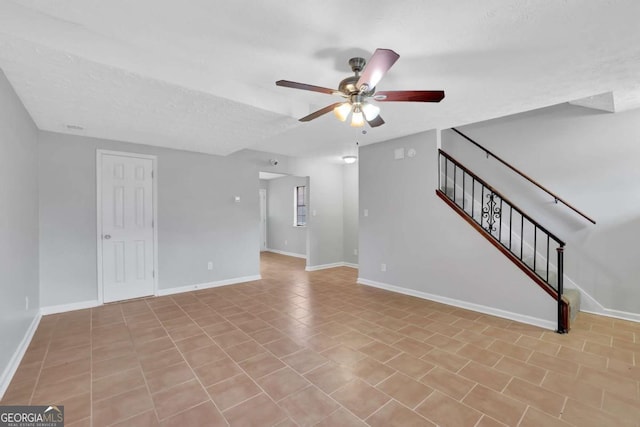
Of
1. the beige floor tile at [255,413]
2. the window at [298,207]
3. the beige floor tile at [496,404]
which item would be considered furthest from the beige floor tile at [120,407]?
the window at [298,207]

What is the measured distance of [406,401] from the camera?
192 cm

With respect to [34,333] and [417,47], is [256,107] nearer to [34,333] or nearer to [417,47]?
[417,47]

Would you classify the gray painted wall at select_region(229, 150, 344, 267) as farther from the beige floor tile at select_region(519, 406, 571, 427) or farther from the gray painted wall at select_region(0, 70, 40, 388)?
the beige floor tile at select_region(519, 406, 571, 427)

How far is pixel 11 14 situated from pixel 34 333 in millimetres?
2978

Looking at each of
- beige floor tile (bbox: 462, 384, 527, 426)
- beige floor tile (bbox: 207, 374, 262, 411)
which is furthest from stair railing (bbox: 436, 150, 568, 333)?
beige floor tile (bbox: 207, 374, 262, 411)

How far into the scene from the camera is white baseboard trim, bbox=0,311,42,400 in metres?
2.05

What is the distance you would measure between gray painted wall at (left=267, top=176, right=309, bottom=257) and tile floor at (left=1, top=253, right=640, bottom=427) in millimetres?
4401

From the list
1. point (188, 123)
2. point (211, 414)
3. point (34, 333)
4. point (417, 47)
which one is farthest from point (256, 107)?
point (34, 333)

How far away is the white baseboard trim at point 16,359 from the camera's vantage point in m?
2.05

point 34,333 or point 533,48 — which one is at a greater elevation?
point 533,48

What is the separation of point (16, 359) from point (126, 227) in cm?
208

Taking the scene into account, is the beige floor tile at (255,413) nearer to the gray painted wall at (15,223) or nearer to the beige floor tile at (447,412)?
the beige floor tile at (447,412)

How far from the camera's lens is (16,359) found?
7.77 feet

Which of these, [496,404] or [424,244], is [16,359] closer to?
[496,404]
